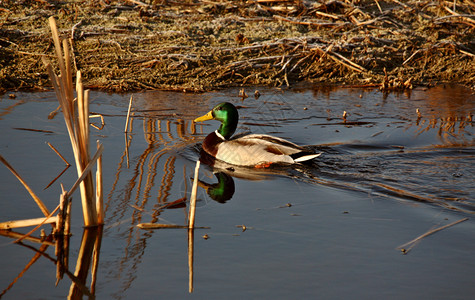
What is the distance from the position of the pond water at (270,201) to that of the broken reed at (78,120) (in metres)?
0.25

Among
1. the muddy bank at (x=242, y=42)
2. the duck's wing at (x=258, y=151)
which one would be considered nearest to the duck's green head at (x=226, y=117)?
the duck's wing at (x=258, y=151)

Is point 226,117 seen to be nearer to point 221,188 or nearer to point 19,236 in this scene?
point 221,188

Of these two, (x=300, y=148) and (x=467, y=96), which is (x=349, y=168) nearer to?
(x=300, y=148)

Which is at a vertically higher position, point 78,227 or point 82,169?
point 82,169

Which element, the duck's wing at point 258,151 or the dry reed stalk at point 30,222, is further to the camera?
the duck's wing at point 258,151

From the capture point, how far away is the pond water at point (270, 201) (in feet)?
14.6

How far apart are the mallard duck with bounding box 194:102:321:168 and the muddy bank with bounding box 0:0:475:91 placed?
221 cm

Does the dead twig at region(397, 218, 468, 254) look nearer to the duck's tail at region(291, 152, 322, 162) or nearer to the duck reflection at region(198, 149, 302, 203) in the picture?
the duck reflection at region(198, 149, 302, 203)

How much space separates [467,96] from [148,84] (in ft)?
18.0

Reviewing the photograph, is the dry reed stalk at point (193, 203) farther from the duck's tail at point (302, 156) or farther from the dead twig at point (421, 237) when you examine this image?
the duck's tail at point (302, 156)

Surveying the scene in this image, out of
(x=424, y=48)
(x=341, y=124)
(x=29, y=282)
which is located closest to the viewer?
(x=29, y=282)

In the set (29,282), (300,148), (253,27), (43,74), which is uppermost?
(253,27)

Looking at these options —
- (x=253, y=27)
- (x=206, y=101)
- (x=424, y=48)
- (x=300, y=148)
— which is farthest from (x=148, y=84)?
(x=424, y=48)

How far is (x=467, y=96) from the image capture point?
10.4 meters
